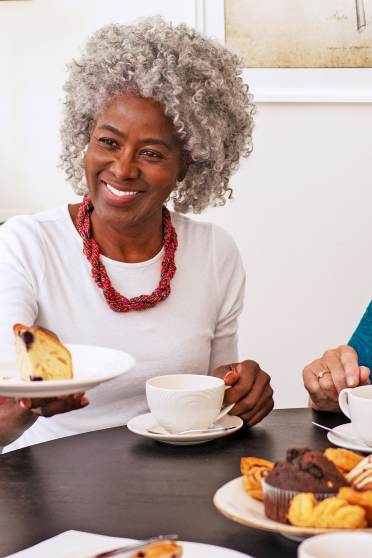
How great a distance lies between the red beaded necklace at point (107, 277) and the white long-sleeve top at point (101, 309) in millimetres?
16

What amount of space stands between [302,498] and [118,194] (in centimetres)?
98

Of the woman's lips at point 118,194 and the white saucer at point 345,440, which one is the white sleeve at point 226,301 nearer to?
the woman's lips at point 118,194

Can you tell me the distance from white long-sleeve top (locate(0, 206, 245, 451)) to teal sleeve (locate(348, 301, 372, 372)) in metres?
0.31

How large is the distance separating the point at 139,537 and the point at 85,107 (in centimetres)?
111

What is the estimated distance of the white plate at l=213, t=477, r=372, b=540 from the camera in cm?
88

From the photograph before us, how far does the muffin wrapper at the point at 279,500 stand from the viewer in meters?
0.90

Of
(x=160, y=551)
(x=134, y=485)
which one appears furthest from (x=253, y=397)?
(x=160, y=551)

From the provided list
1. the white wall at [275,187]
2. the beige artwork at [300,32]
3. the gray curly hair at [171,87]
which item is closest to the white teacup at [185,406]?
the gray curly hair at [171,87]

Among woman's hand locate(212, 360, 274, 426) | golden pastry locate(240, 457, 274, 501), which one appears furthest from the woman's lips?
golden pastry locate(240, 457, 274, 501)

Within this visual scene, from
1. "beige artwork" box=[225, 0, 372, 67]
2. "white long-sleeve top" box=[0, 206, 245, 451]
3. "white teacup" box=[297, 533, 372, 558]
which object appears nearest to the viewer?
"white teacup" box=[297, 533, 372, 558]

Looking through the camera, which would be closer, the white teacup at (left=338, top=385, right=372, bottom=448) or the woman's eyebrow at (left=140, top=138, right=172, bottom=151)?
the white teacup at (left=338, top=385, right=372, bottom=448)

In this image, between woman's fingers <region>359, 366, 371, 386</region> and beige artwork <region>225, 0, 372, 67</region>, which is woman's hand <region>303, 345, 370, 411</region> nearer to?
woman's fingers <region>359, 366, 371, 386</region>

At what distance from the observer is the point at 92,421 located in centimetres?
169

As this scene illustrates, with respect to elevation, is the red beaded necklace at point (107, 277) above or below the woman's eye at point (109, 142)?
below
